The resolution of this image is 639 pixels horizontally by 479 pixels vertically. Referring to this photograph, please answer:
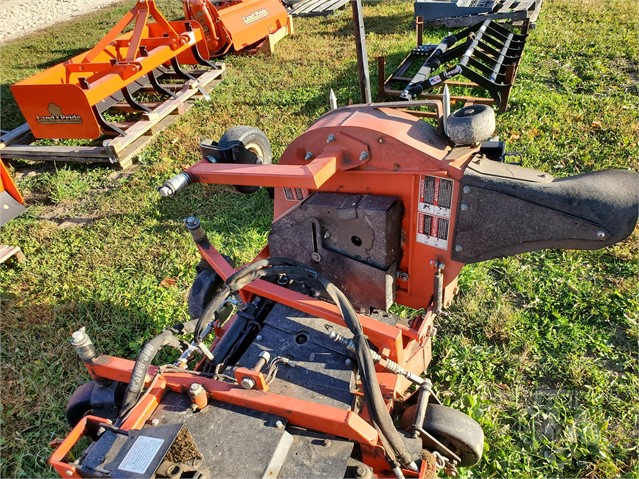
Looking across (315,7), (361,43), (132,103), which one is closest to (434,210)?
(361,43)

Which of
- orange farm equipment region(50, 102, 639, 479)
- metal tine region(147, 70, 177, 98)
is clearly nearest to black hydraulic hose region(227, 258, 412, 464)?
orange farm equipment region(50, 102, 639, 479)

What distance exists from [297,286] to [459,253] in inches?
41.8

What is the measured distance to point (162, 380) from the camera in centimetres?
248

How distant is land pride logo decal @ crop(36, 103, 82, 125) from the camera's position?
6.07m

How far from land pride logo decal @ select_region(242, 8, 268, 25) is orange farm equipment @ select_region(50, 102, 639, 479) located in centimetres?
688

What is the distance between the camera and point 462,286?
13.3 ft

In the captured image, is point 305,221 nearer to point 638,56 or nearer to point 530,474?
point 530,474

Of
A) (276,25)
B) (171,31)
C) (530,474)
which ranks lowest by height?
(530,474)

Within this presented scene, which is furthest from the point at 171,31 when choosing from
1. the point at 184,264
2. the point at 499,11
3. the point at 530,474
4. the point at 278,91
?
the point at 530,474

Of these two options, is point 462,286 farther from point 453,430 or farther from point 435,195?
point 435,195

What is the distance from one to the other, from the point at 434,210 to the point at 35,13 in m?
16.8

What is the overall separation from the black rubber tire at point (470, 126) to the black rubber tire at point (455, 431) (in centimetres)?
152

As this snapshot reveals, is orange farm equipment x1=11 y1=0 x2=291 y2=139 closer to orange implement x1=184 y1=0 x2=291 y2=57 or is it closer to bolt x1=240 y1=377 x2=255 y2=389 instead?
orange implement x1=184 y1=0 x2=291 y2=57

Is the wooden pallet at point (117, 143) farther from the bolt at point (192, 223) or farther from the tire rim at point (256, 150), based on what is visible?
the bolt at point (192, 223)
